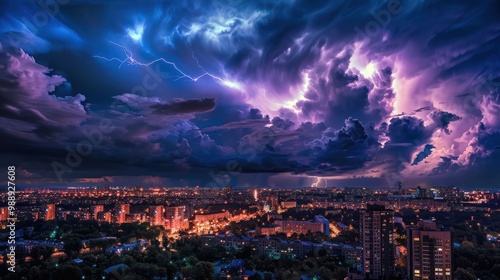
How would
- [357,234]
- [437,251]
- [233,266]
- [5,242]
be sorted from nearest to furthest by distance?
[437,251] < [233,266] < [5,242] < [357,234]

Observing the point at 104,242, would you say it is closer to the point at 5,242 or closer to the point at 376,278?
the point at 5,242

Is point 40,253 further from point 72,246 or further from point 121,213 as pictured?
point 121,213

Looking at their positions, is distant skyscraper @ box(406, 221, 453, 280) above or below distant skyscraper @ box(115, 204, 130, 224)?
above

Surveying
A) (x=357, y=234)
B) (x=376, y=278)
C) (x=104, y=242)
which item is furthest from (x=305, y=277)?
(x=104, y=242)

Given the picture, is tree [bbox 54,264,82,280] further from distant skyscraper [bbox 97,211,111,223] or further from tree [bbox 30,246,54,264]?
distant skyscraper [bbox 97,211,111,223]

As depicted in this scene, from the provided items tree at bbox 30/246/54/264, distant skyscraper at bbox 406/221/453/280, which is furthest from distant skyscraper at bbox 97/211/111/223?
distant skyscraper at bbox 406/221/453/280

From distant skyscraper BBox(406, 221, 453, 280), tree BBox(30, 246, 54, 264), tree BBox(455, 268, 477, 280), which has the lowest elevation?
tree BBox(30, 246, 54, 264)

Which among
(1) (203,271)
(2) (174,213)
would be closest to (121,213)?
(2) (174,213)
